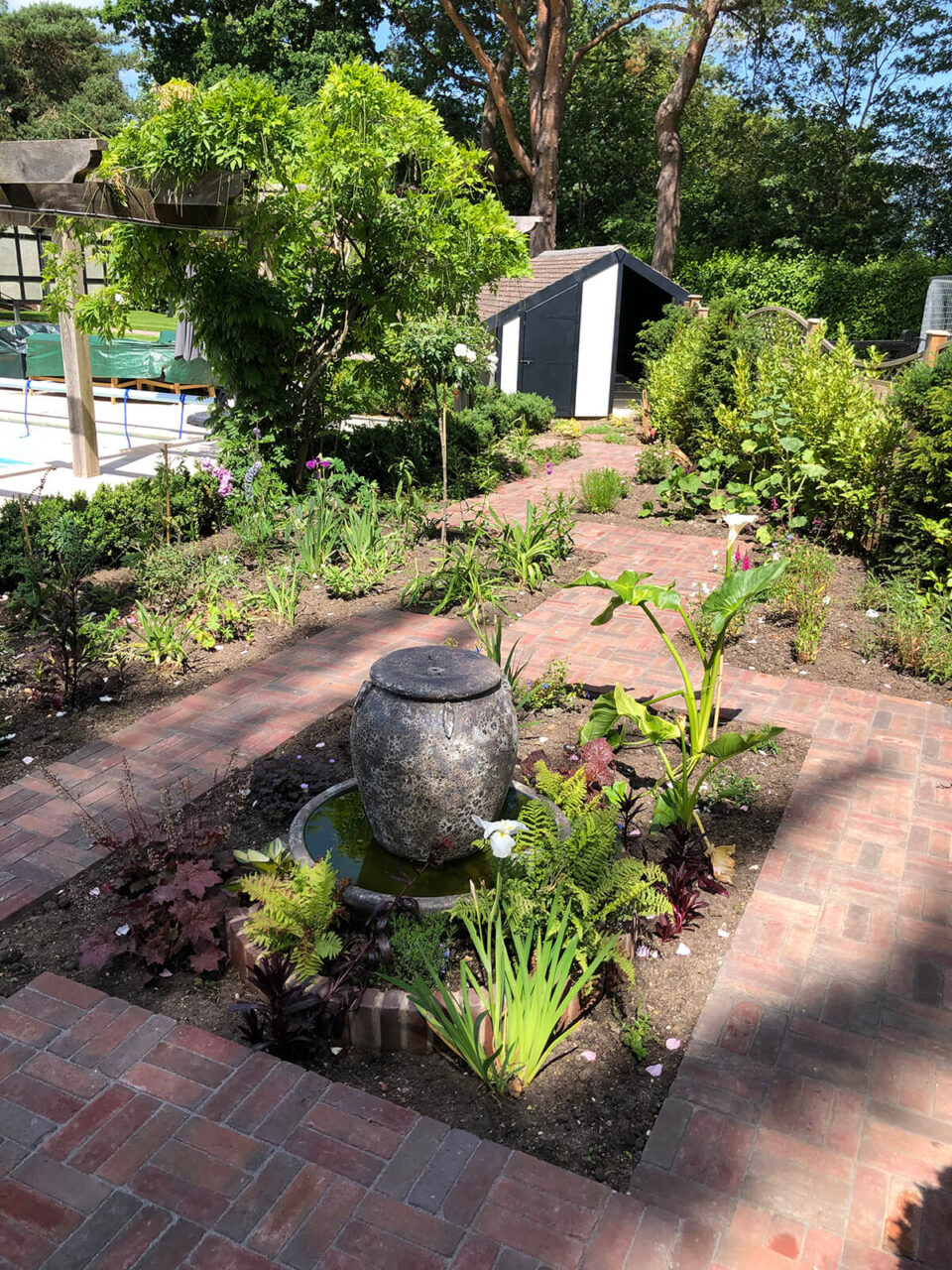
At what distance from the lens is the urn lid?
344 centimetres

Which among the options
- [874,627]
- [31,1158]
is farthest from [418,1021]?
[874,627]

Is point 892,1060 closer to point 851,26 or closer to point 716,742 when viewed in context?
point 716,742

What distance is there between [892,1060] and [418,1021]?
1512 millimetres

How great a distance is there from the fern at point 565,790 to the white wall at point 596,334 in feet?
42.0

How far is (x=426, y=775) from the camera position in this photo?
3400 millimetres

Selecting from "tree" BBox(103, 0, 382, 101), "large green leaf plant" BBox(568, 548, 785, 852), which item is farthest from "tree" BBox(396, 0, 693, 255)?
"large green leaf plant" BBox(568, 548, 785, 852)

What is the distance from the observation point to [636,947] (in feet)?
11.0

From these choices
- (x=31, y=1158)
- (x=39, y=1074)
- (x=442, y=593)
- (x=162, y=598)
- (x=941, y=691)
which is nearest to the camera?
(x=31, y=1158)

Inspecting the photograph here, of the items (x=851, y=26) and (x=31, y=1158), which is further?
(x=851, y=26)

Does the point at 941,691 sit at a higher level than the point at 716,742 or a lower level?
lower

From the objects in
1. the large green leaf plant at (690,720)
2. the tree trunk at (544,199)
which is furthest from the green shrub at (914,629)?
the tree trunk at (544,199)

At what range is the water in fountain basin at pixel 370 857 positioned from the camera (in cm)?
356

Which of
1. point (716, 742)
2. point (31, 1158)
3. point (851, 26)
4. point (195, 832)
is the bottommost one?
point (31, 1158)

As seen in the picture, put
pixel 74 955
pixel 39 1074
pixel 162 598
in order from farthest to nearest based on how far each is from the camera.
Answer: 1. pixel 162 598
2. pixel 74 955
3. pixel 39 1074
